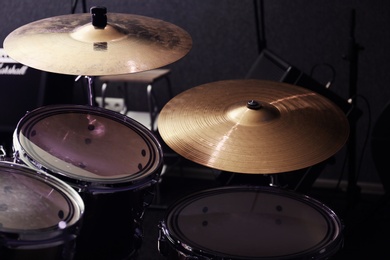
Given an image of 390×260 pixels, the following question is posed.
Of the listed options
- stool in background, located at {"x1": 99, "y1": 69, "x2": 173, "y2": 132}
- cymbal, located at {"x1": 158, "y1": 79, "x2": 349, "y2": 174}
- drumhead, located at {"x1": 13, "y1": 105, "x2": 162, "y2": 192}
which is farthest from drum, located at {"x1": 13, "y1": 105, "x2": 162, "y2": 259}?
stool in background, located at {"x1": 99, "y1": 69, "x2": 173, "y2": 132}

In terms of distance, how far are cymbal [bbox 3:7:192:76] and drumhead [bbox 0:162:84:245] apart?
0.33m

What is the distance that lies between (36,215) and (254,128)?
0.61 metres

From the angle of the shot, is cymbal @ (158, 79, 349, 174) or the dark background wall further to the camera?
the dark background wall

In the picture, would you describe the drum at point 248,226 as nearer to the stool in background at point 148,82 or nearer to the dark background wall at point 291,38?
the stool in background at point 148,82

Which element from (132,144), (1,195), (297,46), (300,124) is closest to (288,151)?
(300,124)

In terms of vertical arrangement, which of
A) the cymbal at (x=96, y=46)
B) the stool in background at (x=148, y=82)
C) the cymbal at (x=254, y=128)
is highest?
the cymbal at (x=96, y=46)

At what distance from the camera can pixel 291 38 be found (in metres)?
3.11

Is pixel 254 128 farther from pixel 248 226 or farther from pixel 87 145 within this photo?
pixel 87 145

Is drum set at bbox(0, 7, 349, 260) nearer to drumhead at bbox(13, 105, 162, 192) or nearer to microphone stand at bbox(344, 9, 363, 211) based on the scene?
drumhead at bbox(13, 105, 162, 192)

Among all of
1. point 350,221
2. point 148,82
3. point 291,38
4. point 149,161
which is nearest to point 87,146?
point 149,161

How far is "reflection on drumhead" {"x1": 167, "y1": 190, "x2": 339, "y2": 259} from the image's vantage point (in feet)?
5.27

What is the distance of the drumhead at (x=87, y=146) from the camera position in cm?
168

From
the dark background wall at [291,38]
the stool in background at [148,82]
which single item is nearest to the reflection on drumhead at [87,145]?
the stool in background at [148,82]

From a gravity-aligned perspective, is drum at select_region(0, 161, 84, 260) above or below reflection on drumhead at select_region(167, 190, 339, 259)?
above
